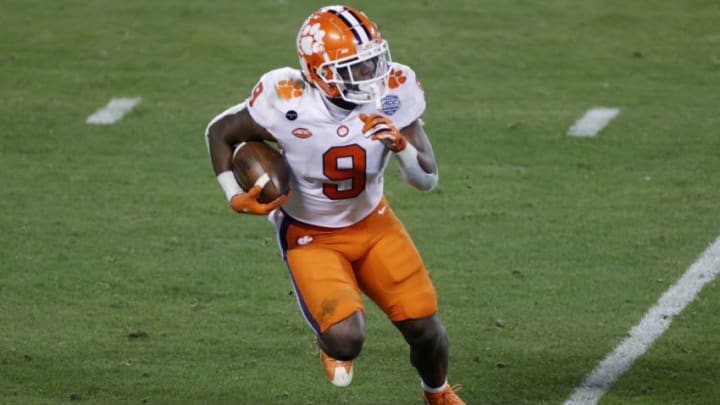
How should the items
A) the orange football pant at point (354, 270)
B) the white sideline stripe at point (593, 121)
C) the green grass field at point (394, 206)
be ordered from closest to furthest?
the orange football pant at point (354, 270) → the green grass field at point (394, 206) → the white sideline stripe at point (593, 121)

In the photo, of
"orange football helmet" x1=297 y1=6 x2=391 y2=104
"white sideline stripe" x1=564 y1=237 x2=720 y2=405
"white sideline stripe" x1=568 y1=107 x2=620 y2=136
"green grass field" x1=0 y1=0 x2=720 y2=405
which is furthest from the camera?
"white sideline stripe" x1=568 y1=107 x2=620 y2=136

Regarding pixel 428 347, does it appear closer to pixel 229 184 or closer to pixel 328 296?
pixel 328 296

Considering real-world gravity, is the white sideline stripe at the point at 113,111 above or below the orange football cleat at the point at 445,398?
below

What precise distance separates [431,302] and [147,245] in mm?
2859

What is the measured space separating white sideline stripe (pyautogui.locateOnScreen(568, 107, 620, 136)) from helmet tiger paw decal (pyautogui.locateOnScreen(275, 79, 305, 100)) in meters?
4.37

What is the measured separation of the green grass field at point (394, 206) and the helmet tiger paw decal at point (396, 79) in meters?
1.45

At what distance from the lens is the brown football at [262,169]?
16.3 ft

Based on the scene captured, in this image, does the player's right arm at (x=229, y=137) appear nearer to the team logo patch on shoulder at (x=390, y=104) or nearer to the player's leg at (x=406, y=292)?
the team logo patch on shoulder at (x=390, y=104)

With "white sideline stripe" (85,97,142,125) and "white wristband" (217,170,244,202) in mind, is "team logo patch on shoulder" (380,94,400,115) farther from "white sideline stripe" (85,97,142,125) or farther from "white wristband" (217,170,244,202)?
"white sideline stripe" (85,97,142,125)

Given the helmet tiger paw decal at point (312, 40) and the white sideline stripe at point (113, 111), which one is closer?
the helmet tiger paw decal at point (312, 40)

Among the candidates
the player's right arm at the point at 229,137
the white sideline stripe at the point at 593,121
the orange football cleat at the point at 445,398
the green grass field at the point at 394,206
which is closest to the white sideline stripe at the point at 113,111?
the green grass field at the point at 394,206

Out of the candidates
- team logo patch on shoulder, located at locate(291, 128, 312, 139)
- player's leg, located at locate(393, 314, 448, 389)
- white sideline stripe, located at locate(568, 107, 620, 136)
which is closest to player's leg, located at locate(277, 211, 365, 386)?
player's leg, located at locate(393, 314, 448, 389)

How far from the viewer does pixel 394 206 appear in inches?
318

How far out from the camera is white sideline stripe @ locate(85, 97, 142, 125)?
9688mm
